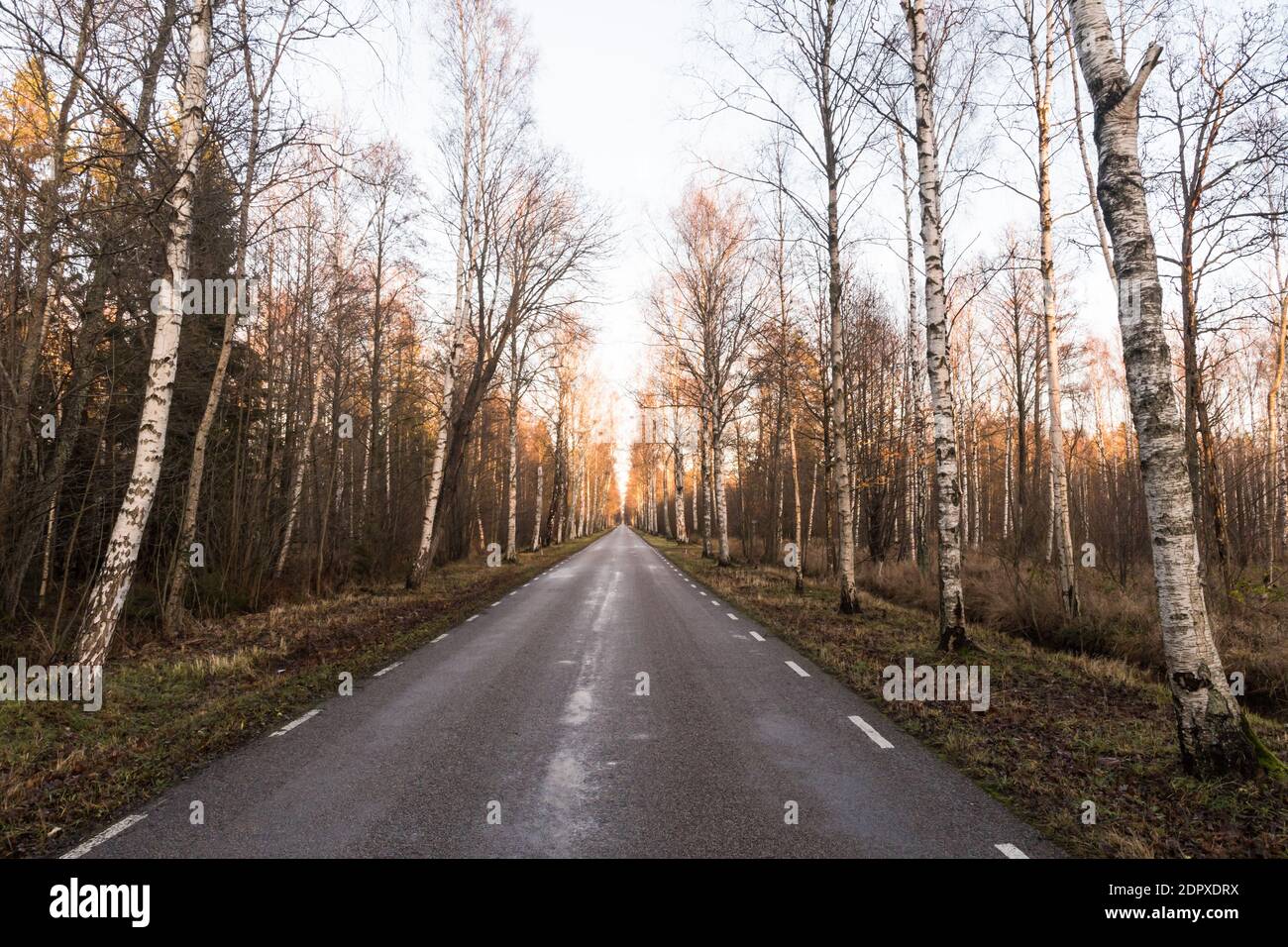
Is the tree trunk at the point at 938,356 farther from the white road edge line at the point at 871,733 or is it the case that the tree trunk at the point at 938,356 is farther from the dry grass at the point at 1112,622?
the white road edge line at the point at 871,733

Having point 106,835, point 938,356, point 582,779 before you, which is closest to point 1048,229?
point 938,356

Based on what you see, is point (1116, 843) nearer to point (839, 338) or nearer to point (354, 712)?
point (354, 712)

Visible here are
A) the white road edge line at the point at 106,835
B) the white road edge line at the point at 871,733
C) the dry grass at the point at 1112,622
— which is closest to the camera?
the white road edge line at the point at 106,835

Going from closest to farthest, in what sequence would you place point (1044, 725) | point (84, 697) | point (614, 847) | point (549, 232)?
point (614, 847), point (1044, 725), point (84, 697), point (549, 232)

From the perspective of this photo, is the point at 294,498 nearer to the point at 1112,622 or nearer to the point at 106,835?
the point at 106,835

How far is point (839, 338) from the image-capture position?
1362 centimetres

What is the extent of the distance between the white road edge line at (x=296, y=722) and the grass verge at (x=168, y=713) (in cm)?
17

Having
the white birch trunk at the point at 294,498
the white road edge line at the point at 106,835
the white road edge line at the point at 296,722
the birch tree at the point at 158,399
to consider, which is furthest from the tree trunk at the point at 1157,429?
the white birch trunk at the point at 294,498

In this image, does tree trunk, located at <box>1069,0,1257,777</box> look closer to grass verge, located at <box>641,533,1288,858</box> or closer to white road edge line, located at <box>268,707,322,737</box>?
grass verge, located at <box>641,533,1288,858</box>

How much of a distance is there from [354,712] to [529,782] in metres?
2.80

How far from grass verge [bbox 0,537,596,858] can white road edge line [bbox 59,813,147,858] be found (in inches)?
5.2

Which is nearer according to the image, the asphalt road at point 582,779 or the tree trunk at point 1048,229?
the asphalt road at point 582,779

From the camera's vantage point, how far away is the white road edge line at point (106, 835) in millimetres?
3570
